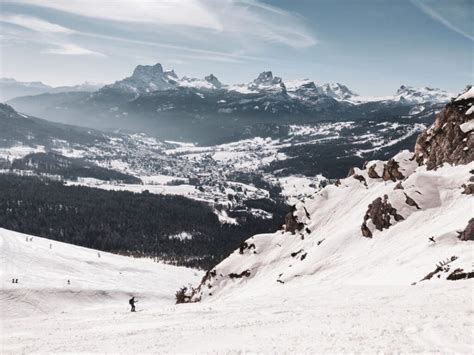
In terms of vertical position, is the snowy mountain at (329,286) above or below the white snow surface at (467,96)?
below

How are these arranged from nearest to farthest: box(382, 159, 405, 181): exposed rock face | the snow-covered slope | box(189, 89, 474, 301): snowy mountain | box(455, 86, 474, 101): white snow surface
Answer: box(189, 89, 474, 301): snowy mountain → box(455, 86, 474, 101): white snow surface → box(382, 159, 405, 181): exposed rock face → the snow-covered slope

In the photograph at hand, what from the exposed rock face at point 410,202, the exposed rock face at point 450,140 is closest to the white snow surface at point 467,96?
the exposed rock face at point 450,140

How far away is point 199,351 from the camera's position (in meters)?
24.2

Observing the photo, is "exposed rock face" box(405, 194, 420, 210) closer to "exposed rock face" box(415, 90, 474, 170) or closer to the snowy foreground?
"exposed rock face" box(415, 90, 474, 170)

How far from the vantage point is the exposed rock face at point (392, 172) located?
72062 mm

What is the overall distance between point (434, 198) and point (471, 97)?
84.6 feet

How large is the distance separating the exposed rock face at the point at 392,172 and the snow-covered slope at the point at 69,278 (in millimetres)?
58616

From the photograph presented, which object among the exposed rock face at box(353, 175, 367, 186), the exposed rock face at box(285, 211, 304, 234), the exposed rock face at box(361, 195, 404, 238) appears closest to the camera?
the exposed rock face at box(361, 195, 404, 238)

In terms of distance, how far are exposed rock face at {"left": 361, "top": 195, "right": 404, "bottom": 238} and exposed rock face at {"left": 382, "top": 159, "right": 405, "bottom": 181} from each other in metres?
14.8

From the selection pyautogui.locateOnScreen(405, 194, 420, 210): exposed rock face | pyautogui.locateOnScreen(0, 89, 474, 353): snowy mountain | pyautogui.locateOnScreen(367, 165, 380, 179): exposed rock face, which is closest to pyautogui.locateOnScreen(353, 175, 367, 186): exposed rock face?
pyautogui.locateOnScreen(0, 89, 474, 353): snowy mountain

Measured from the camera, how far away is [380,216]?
5712cm

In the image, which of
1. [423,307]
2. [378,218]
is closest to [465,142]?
[378,218]

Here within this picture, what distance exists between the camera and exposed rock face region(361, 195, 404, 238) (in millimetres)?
55812

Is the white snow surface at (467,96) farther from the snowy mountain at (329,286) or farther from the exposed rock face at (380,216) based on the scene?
the exposed rock face at (380,216)
